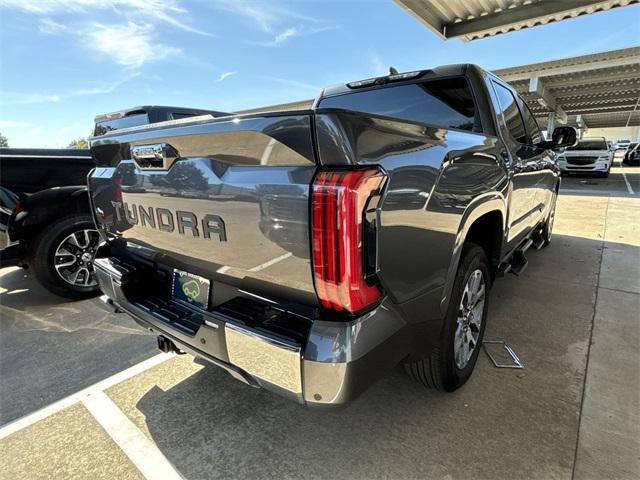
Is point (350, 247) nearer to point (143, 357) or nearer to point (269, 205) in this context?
point (269, 205)

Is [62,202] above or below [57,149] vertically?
below

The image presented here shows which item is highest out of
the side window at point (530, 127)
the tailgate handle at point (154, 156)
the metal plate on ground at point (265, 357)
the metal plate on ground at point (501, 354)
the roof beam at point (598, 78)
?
the roof beam at point (598, 78)

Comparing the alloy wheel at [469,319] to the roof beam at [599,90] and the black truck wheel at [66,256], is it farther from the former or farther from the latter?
the roof beam at [599,90]

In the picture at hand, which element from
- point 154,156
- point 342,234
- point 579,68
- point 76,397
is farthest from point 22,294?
point 579,68

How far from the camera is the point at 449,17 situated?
627 cm

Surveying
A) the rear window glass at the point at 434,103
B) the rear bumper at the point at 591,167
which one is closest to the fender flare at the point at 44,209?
the rear window glass at the point at 434,103

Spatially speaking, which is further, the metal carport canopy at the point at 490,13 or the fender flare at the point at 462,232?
the metal carport canopy at the point at 490,13

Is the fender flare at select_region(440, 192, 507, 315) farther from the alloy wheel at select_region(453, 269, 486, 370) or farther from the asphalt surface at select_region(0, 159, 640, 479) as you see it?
the asphalt surface at select_region(0, 159, 640, 479)

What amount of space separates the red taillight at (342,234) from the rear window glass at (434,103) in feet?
5.33

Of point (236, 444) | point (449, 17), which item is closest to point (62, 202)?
point (236, 444)

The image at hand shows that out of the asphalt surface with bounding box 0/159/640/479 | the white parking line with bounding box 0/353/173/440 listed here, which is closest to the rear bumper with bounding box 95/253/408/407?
the asphalt surface with bounding box 0/159/640/479

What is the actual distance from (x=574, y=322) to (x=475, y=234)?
1.55 meters

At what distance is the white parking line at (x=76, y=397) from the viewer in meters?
2.23

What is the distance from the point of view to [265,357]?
145 cm
